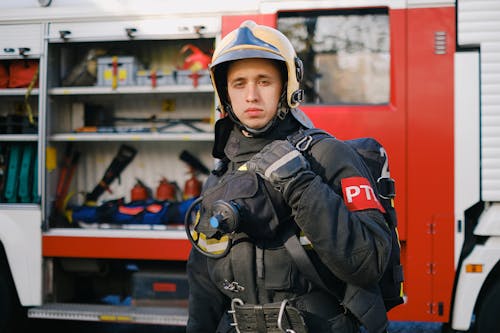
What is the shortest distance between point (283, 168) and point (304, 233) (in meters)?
0.21

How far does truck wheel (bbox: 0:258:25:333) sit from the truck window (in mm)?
2812

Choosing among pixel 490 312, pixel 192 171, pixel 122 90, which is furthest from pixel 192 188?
pixel 490 312

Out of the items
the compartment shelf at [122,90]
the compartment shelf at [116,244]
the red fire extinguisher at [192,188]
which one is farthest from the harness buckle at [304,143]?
the red fire extinguisher at [192,188]

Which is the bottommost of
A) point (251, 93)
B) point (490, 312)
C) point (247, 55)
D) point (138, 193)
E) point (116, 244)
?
point (490, 312)

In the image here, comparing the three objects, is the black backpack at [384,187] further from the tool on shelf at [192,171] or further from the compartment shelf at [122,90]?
the tool on shelf at [192,171]

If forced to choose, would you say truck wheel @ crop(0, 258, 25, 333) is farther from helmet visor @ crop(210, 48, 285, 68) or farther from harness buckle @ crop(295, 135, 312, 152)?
harness buckle @ crop(295, 135, 312, 152)

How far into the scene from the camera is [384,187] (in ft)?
5.61

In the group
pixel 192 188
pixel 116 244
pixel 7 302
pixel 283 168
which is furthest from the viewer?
pixel 192 188

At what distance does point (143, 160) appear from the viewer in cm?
478

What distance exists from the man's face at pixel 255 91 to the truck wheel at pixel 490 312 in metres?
2.48

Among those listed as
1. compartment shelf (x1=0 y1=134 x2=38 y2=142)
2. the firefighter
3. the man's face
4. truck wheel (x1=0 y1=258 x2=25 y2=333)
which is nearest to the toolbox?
compartment shelf (x1=0 y1=134 x2=38 y2=142)

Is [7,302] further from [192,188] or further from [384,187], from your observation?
[384,187]

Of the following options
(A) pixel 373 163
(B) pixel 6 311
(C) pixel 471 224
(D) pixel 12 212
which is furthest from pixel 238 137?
(B) pixel 6 311

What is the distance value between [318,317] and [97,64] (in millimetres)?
3486
